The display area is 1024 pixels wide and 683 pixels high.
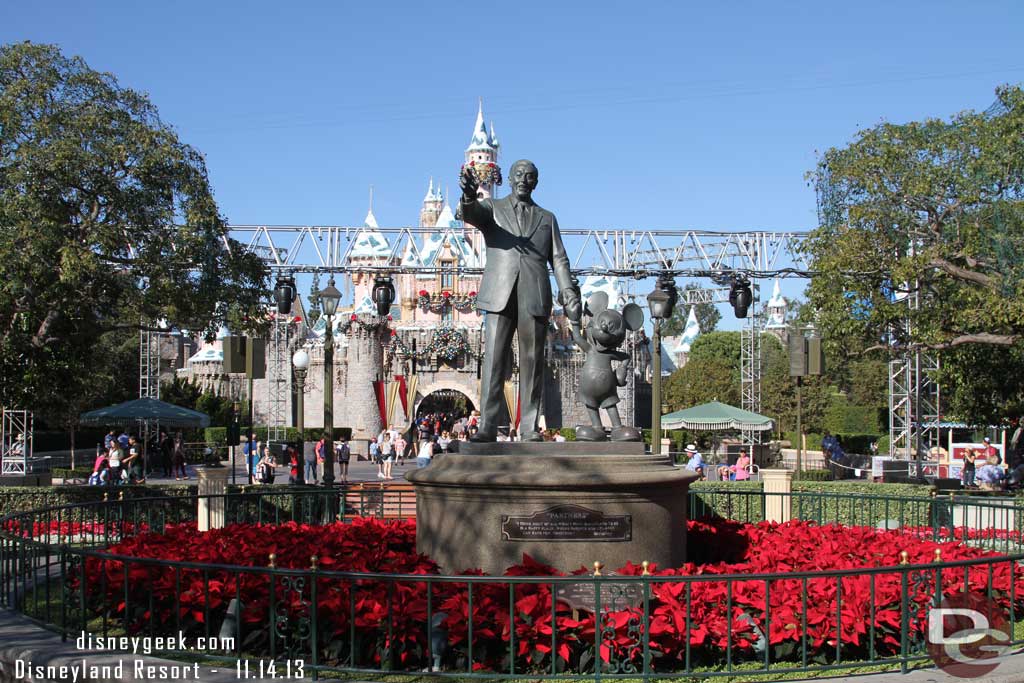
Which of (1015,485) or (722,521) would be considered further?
(1015,485)

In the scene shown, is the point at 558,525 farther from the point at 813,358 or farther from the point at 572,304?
the point at 813,358

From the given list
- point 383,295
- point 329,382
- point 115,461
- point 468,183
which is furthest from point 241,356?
point 468,183

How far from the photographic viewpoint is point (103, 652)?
662 centimetres

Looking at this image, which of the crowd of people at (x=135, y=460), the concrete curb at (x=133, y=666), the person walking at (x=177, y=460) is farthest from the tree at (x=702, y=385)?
the concrete curb at (x=133, y=666)

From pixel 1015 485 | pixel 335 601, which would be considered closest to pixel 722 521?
pixel 335 601

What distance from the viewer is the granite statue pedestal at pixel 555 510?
26.9 ft

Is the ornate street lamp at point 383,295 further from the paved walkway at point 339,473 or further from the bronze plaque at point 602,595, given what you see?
the bronze plaque at point 602,595

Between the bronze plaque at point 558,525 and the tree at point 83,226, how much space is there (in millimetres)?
12259

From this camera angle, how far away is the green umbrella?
2975 centimetres

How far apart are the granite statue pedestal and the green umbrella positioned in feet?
69.7

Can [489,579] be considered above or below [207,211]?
below

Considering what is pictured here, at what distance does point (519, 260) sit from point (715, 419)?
2136 cm

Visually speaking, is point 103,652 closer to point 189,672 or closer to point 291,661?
point 189,672

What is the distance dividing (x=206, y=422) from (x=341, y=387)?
27.8 meters
